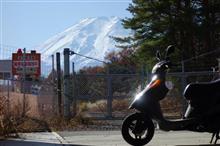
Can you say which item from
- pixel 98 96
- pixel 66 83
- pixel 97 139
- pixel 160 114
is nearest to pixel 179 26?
pixel 98 96

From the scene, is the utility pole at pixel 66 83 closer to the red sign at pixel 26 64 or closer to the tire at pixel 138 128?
the tire at pixel 138 128

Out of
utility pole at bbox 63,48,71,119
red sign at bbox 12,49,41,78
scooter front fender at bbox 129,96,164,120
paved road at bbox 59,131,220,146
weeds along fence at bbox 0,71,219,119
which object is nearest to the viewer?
scooter front fender at bbox 129,96,164,120

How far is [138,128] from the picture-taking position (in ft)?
30.7

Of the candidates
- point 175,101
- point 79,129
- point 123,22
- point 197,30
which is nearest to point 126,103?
point 175,101

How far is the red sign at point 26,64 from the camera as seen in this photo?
92.3 feet

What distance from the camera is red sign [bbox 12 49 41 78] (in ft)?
92.3

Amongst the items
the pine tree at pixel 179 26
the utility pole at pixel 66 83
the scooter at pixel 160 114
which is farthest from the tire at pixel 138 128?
the pine tree at pixel 179 26

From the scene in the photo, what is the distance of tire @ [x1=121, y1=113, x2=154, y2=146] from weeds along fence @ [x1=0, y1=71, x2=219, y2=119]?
5.86m

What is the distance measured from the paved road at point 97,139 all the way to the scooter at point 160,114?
1.99 ft

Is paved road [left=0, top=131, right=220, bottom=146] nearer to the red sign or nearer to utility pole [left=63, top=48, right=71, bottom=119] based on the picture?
utility pole [left=63, top=48, right=71, bottom=119]

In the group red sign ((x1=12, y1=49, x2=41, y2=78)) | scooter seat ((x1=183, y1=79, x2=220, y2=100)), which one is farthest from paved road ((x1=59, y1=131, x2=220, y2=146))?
red sign ((x1=12, y1=49, x2=41, y2=78))

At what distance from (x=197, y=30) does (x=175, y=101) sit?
9904 millimetres

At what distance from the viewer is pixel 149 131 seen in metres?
9.45

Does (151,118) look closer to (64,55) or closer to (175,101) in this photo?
(64,55)
